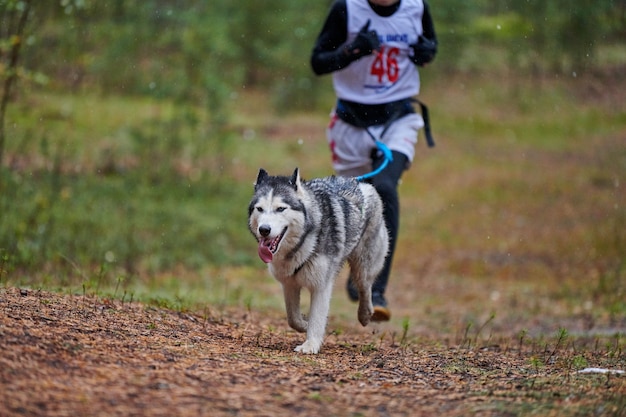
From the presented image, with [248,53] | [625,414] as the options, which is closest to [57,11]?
[625,414]

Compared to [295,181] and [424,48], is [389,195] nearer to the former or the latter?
[424,48]

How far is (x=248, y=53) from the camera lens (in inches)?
1244

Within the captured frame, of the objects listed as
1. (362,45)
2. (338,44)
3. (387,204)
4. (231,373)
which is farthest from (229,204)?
(231,373)

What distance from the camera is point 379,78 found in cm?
748

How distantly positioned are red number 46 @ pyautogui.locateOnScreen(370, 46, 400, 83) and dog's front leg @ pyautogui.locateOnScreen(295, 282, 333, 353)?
2.45 metres

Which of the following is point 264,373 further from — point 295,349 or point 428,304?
point 428,304

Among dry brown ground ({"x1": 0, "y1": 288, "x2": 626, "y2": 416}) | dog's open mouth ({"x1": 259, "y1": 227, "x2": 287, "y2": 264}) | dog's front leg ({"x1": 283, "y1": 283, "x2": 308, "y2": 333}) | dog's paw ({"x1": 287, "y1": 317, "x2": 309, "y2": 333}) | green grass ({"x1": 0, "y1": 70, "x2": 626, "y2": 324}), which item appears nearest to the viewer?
dry brown ground ({"x1": 0, "y1": 288, "x2": 626, "y2": 416})

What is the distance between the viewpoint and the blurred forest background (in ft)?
36.9

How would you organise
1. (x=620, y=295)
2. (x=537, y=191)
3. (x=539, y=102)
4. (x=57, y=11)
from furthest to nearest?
(x=539, y=102) → (x=537, y=191) → (x=57, y=11) → (x=620, y=295)

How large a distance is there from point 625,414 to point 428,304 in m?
7.65

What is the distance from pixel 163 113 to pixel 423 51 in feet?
53.7

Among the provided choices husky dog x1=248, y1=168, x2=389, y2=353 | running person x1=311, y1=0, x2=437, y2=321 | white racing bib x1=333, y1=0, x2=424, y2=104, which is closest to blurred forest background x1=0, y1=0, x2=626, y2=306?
husky dog x1=248, y1=168, x2=389, y2=353

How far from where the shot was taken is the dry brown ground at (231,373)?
12.6 feet

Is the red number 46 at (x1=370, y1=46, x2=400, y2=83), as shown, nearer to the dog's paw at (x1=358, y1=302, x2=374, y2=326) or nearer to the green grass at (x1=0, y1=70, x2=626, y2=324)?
the dog's paw at (x1=358, y1=302, x2=374, y2=326)
